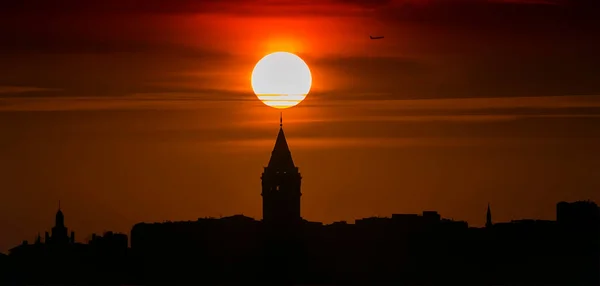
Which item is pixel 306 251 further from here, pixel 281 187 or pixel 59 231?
pixel 59 231

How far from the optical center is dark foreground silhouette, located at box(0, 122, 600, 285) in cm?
10188

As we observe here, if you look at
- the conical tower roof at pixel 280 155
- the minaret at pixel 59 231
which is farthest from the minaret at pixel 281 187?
the minaret at pixel 59 231

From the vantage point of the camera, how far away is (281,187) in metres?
101

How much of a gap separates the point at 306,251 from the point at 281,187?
15.3 feet

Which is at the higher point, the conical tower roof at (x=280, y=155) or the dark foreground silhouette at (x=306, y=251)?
the conical tower roof at (x=280, y=155)

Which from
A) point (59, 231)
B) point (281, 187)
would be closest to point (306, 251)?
point (281, 187)

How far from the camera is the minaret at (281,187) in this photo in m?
Result: 101

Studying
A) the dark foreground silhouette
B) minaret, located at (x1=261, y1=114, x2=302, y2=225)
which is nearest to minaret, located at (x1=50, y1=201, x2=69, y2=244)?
the dark foreground silhouette

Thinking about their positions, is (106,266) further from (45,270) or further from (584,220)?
(584,220)

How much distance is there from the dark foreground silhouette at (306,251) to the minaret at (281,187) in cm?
6

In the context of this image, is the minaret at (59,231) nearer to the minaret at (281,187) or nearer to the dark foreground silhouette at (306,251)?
the dark foreground silhouette at (306,251)

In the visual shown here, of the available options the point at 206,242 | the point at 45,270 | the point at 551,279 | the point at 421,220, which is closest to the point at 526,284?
the point at 551,279

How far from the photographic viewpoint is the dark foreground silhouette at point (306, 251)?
4011 inches

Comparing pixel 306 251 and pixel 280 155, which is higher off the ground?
pixel 280 155
